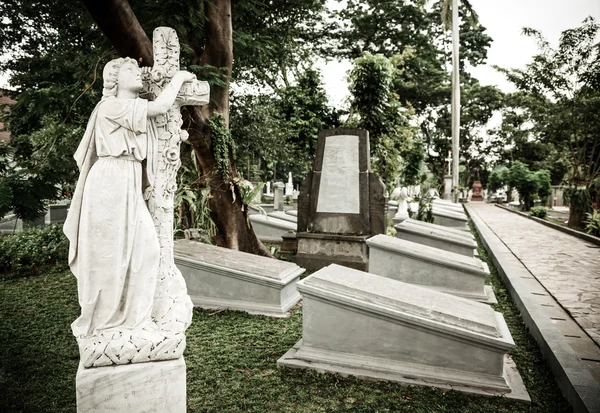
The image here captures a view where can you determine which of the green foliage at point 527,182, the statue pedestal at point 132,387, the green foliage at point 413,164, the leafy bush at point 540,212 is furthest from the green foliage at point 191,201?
the green foliage at point 527,182

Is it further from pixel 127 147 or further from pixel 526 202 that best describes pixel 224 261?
pixel 526 202

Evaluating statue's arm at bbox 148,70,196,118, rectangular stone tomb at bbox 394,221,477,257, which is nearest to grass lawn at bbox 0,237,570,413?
statue's arm at bbox 148,70,196,118

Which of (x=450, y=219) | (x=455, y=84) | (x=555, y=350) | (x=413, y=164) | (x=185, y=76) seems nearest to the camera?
(x=185, y=76)

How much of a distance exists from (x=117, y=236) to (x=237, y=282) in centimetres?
250

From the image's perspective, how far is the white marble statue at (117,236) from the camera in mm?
2127

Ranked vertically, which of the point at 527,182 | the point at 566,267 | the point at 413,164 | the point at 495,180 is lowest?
the point at 566,267

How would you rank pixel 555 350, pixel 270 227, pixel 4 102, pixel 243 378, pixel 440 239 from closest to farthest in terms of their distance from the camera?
pixel 243 378 < pixel 555 350 < pixel 440 239 < pixel 270 227 < pixel 4 102

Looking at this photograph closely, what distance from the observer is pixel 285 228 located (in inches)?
352

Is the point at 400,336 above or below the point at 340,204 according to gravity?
below

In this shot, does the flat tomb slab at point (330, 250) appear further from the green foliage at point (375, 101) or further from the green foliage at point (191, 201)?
the green foliage at point (375, 101)

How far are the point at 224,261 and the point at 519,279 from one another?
13.5 feet

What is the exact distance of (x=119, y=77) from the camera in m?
2.24

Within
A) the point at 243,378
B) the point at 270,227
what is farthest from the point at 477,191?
the point at 243,378

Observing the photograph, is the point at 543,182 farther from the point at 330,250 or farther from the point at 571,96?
the point at 330,250
